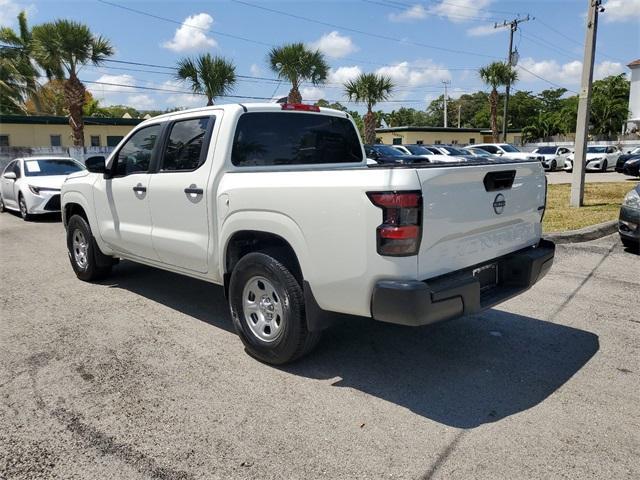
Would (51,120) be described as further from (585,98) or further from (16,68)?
(585,98)

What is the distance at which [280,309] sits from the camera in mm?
3885

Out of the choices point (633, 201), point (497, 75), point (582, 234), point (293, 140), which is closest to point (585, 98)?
point (582, 234)

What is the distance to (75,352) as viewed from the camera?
4.39 metres

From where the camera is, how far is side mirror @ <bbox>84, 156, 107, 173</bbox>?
217 inches

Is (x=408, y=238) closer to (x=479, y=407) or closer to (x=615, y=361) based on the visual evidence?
(x=479, y=407)

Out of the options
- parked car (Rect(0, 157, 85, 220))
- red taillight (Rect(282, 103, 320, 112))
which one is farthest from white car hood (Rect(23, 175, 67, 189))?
red taillight (Rect(282, 103, 320, 112))

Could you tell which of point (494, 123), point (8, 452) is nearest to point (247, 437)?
point (8, 452)

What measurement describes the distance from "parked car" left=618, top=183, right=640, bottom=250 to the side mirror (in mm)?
7057

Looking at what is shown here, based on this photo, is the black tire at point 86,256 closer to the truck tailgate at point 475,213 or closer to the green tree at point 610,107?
the truck tailgate at point 475,213

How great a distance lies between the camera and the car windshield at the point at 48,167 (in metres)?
13.1

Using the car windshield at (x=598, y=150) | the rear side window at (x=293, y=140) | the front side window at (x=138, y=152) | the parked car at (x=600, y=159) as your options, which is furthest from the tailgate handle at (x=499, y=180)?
the car windshield at (x=598, y=150)

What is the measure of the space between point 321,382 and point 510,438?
1.33m

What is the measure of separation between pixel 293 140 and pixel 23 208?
35.1ft

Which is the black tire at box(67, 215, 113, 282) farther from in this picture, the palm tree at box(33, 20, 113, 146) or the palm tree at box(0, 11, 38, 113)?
the palm tree at box(0, 11, 38, 113)
